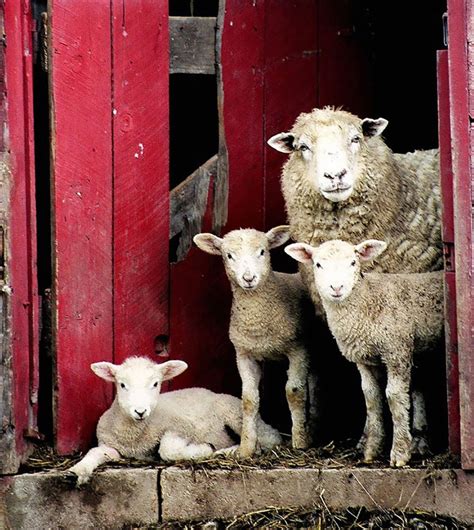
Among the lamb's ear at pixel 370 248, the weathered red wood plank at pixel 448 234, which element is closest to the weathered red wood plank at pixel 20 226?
the lamb's ear at pixel 370 248

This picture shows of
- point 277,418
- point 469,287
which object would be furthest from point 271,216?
point 469,287

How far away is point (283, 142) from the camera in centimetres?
799

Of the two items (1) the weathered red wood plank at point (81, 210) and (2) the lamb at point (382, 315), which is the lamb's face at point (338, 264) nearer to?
(2) the lamb at point (382, 315)

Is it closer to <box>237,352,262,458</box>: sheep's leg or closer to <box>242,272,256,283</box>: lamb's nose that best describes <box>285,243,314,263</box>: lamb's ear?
<box>242,272,256,283</box>: lamb's nose

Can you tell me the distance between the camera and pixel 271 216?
342 inches

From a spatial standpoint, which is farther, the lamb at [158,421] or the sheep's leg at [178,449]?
the sheep's leg at [178,449]

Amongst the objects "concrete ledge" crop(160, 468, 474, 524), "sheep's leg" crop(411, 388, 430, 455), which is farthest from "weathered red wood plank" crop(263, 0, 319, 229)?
"concrete ledge" crop(160, 468, 474, 524)

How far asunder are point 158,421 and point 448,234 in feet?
6.15

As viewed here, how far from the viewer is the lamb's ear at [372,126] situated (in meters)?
7.93

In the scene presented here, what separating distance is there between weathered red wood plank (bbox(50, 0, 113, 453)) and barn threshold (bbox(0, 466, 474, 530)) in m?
→ 0.60

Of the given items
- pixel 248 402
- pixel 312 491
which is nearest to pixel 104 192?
pixel 248 402

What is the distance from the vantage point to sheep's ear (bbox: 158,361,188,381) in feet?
25.3

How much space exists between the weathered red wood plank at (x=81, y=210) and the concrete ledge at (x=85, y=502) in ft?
1.89

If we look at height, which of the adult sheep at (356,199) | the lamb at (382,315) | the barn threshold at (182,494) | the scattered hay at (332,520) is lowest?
the scattered hay at (332,520)
